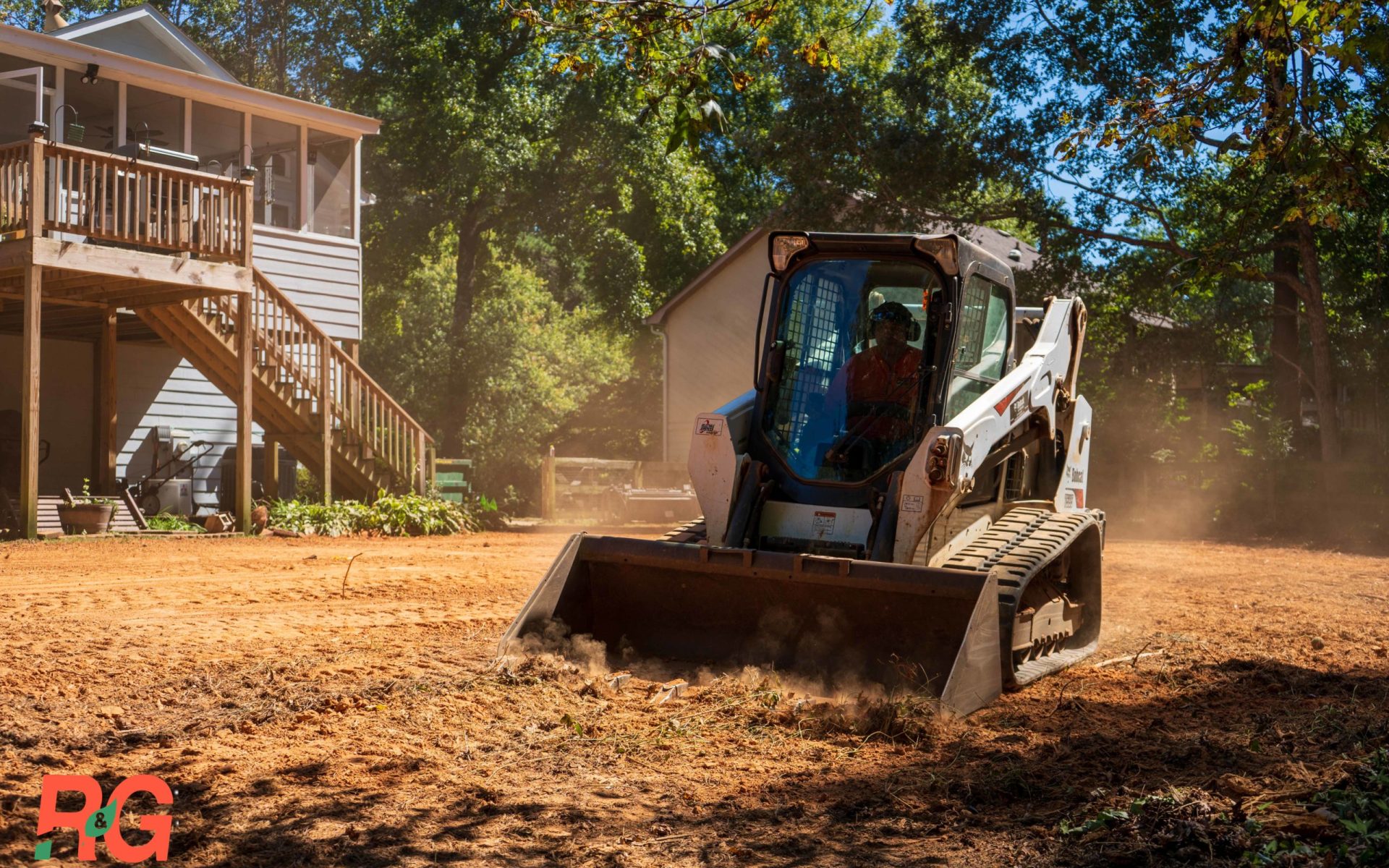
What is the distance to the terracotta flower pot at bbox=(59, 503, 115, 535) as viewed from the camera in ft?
48.8

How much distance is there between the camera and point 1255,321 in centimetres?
2402

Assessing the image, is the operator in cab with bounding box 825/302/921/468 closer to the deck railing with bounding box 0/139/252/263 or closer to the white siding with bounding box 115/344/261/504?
the deck railing with bounding box 0/139/252/263

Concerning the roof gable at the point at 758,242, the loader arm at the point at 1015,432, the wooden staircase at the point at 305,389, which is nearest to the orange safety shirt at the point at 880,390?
the loader arm at the point at 1015,432

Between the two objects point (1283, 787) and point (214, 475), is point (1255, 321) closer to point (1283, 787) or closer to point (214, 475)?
point (214, 475)

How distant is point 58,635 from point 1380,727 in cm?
711

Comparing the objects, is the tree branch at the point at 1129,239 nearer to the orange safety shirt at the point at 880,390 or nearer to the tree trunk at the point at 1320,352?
the tree trunk at the point at 1320,352

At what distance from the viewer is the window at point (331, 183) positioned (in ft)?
68.8

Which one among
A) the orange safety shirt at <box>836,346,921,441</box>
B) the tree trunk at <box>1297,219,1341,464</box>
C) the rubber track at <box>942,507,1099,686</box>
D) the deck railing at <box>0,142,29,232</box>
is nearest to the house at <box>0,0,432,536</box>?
the deck railing at <box>0,142,29,232</box>

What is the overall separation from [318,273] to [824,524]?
1473cm

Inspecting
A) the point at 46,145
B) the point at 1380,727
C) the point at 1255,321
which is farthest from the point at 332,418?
the point at 1255,321

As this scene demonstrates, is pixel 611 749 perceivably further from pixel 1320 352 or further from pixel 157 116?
pixel 1320 352

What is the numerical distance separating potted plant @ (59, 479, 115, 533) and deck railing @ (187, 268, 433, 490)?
2973mm

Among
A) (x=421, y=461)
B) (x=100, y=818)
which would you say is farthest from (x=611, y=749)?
(x=421, y=461)

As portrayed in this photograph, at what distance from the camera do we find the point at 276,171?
21234mm
